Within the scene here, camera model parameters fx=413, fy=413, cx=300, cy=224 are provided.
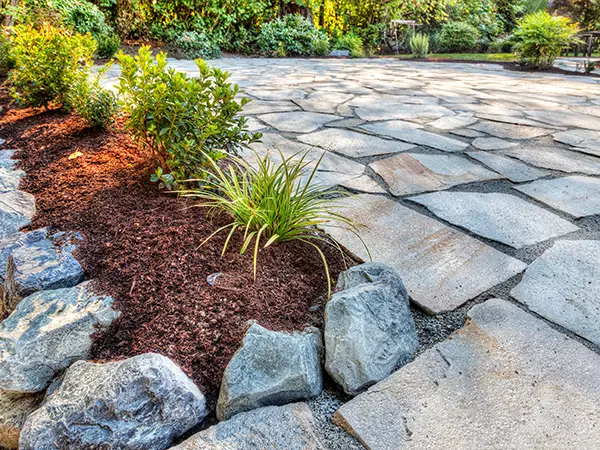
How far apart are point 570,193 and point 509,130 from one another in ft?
3.93

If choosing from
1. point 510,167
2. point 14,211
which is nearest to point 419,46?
point 510,167

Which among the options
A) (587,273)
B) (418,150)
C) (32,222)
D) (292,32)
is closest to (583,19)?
(292,32)

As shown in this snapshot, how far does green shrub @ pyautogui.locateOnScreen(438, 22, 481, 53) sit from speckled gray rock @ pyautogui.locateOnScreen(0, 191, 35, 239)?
500 inches

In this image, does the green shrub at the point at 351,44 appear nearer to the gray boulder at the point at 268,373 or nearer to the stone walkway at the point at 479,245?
the stone walkway at the point at 479,245

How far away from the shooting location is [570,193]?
2033mm

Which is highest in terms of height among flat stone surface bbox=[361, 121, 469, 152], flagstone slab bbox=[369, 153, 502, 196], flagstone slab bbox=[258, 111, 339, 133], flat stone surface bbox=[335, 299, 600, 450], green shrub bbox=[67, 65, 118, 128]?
green shrub bbox=[67, 65, 118, 128]

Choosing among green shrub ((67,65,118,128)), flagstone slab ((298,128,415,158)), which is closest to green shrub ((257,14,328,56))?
flagstone slab ((298,128,415,158))

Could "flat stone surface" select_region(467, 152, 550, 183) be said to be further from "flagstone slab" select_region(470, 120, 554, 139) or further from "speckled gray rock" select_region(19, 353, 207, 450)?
"speckled gray rock" select_region(19, 353, 207, 450)

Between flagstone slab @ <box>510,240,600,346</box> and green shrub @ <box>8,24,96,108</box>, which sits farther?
green shrub @ <box>8,24,96,108</box>

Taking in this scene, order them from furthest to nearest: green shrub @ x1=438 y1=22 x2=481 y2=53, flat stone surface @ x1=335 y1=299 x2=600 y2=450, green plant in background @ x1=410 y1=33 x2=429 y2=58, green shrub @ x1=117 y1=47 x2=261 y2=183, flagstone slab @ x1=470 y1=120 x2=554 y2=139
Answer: green shrub @ x1=438 y1=22 x2=481 y2=53, green plant in background @ x1=410 y1=33 x2=429 y2=58, flagstone slab @ x1=470 y1=120 x2=554 y2=139, green shrub @ x1=117 y1=47 x2=261 y2=183, flat stone surface @ x1=335 y1=299 x2=600 y2=450

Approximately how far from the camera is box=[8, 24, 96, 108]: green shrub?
2.79m

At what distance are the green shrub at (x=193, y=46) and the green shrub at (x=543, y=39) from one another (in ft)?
19.9

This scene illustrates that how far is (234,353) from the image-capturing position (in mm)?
1099

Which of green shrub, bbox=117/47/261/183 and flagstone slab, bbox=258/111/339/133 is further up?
green shrub, bbox=117/47/261/183
